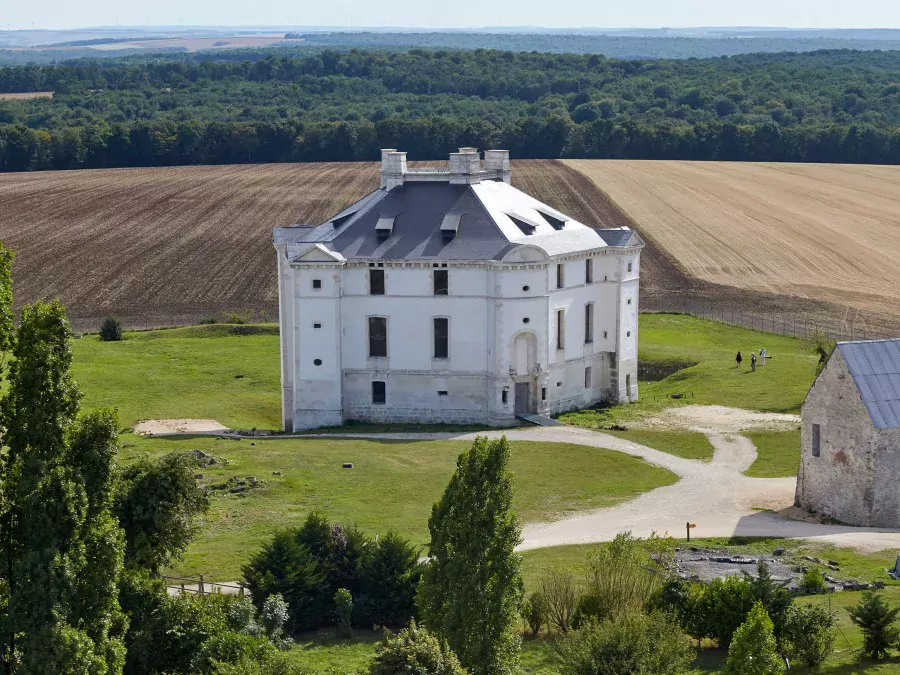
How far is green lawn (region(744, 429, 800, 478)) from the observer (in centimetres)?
6070

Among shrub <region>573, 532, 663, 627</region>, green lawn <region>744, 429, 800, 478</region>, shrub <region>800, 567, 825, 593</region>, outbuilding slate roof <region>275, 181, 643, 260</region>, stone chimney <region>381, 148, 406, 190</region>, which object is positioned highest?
stone chimney <region>381, 148, 406, 190</region>

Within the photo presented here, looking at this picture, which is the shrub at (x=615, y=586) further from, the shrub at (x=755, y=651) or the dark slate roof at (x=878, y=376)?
the dark slate roof at (x=878, y=376)

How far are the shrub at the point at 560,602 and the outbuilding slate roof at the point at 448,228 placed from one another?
112 feet

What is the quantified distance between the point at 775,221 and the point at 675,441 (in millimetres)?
70527

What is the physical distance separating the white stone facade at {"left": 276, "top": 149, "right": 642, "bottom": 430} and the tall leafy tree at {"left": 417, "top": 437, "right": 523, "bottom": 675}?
39.1 metres

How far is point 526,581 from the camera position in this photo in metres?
44.1

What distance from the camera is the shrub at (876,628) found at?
3625cm

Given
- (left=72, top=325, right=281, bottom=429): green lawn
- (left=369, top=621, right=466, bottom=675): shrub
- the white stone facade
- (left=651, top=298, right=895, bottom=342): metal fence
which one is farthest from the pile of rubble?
(left=651, top=298, right=895, bottom=342): metal fence

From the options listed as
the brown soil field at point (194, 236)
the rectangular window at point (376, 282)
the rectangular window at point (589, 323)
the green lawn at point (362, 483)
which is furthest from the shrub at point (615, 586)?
the brown soil field at point (194, 236)

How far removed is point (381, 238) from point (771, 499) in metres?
27.3

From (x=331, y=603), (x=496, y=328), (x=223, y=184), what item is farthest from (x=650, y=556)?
(x=223, y=184)

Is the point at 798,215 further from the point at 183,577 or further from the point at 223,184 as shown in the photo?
the point at 183,577

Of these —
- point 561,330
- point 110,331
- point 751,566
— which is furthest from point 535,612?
point 110,331

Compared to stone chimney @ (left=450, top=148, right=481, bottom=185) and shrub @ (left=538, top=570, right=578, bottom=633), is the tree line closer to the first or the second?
stone chimney @ (left=450, top=148, right=481, bottom=185)
